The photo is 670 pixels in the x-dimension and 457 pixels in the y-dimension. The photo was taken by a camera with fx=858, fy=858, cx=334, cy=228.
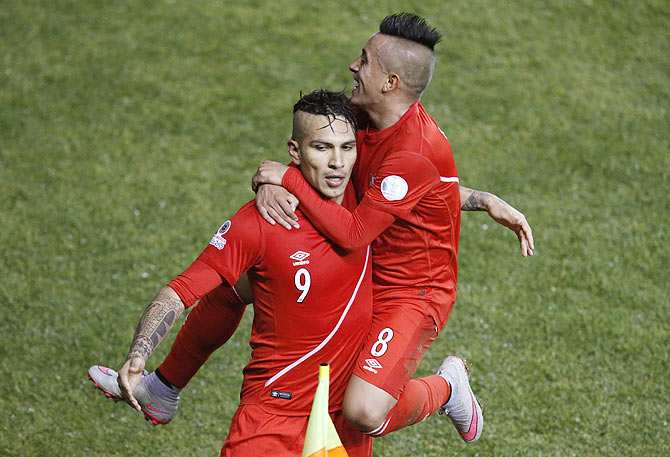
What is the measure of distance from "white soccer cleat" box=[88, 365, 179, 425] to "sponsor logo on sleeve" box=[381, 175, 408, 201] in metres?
1.90

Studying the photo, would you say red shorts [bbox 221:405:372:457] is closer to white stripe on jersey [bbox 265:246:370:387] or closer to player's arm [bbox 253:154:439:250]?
white stripe on jersey [bbox 265:246:370:387]

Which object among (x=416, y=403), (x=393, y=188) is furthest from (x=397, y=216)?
(x=416, y=403)

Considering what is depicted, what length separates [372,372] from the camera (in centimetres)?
459

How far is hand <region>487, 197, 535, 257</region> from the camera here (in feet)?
16.0

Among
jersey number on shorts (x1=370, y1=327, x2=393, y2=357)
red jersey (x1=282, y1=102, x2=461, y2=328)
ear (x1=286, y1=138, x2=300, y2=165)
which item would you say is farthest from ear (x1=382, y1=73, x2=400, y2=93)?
jersey number on shorts (x1=370, y1=327, x2=393, y2=357)

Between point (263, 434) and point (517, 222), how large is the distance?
186cm

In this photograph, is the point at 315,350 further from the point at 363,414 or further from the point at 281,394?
the point at 363,414

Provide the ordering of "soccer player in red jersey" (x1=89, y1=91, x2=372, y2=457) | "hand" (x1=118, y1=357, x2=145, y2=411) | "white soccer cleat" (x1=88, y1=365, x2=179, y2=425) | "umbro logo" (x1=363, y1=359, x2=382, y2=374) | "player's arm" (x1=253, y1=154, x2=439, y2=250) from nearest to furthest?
"hand" (x1=118, y1=357, x2=145, y2=411) → "soccer player in red jersey" (x1=89, y1=91, x2=372, y2=457) → "player's arm" (x1=253, y1=154, x2=439, y2=250) → "umbro logo" (x1=363, y1=359, x2=382, y2=374) → "white soccer cleat" (x1=88, y1=365, x2=179, y2=425)

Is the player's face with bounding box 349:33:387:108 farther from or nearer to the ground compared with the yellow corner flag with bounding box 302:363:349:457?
farther from the ground

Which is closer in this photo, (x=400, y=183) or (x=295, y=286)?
(x=295, y=286)

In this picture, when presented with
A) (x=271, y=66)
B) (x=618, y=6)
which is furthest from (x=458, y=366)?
(x=618, y=6)

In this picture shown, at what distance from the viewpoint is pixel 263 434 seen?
4.32 metres

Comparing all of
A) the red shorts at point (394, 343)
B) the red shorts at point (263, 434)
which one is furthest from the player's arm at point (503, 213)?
the red shorts at point (263, 434)

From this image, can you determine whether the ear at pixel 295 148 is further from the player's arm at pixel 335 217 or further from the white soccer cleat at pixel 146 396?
the white soccer cleat at pixel 146 396
